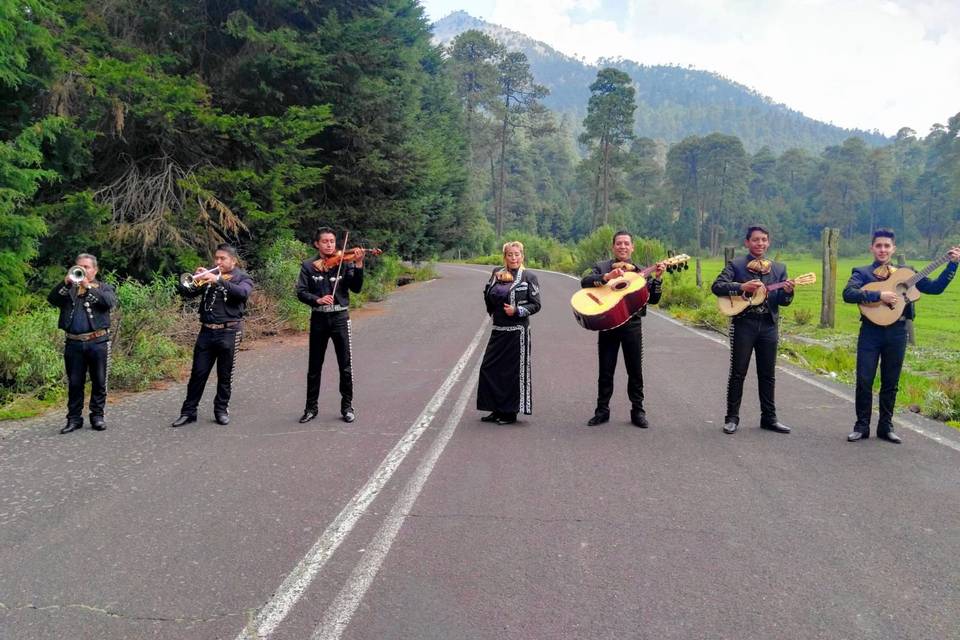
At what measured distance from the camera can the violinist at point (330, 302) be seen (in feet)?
24.5

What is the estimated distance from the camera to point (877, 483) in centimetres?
546

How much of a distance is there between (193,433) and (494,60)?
71.0m

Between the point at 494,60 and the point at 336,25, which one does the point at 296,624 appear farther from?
the point at 494,60

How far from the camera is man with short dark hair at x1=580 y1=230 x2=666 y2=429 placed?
736cm

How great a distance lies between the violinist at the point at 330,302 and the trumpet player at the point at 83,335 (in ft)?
6.42

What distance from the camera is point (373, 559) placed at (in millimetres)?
4051

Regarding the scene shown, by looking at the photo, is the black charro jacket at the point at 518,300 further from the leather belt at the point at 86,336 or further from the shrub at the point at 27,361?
the shrub at the point at 27,361

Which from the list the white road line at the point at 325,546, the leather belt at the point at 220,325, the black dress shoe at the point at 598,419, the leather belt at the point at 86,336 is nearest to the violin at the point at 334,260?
the leather belt at the point at 220,325

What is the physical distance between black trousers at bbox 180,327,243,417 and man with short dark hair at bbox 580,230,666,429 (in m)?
3.76

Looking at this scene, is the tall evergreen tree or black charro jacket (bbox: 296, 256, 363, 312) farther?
the tall evergreen tree

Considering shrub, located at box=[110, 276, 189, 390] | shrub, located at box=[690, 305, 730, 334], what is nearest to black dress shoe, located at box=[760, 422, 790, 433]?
shrub, located at box=[110, 276, 189, 390]

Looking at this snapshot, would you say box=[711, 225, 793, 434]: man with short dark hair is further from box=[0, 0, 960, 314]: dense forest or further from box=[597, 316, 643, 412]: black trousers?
box=[0, 0, 960, 314]: dense forest

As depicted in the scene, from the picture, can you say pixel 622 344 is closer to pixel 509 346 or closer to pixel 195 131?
pixel 509 346

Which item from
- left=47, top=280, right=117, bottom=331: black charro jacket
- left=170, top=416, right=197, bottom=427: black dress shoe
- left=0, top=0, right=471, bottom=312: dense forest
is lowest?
left=170, top=416, right=197, bottom=427: black dress shoe
